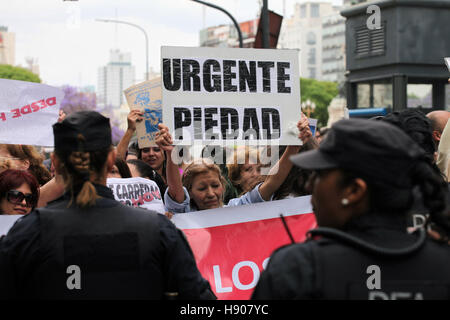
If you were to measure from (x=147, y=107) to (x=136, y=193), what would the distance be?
94 centimetres

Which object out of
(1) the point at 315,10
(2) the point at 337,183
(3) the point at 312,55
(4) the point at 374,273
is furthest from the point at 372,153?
(1) the point at 315,10

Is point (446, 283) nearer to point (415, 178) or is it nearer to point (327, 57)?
point (415, 178)

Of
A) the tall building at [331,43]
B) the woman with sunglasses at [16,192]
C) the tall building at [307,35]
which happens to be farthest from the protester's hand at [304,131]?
the tall building at [307,35]

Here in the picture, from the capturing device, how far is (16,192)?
405cm

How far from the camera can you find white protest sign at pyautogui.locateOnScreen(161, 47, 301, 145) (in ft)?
15.4

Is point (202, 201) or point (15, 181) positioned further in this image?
point (202, 201)

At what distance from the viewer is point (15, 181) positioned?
159 inches

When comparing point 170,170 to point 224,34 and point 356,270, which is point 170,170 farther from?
point 224,34

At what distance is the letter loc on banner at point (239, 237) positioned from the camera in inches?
163

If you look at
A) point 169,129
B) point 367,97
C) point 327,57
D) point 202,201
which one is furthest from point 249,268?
point 327,57

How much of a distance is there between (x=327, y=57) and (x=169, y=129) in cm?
13794

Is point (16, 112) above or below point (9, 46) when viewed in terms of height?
below

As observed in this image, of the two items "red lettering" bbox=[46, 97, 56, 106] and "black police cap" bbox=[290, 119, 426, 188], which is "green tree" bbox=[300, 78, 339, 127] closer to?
"red lettering" bbox=[46, 97, 56, 106]

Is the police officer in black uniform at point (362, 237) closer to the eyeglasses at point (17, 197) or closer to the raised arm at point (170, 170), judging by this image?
the raised arm at point (170, 170)
